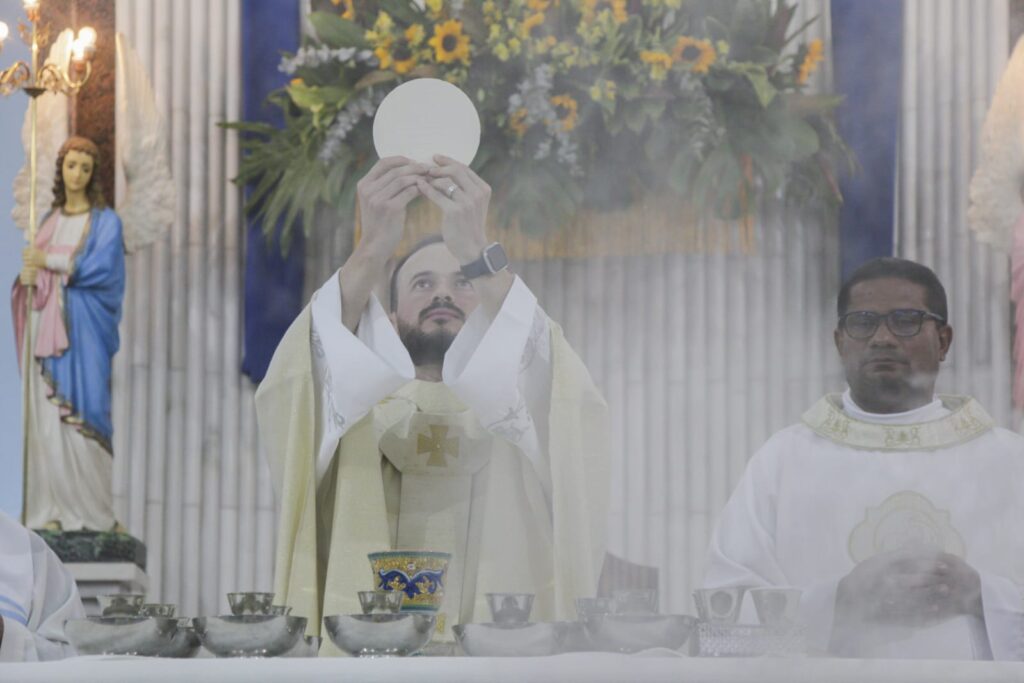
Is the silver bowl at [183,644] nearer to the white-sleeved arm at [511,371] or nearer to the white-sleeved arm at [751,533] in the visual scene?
the white-sleeved arm at [511,371]

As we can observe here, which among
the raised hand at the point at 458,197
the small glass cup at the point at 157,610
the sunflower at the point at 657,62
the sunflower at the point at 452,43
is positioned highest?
the sunflower at the point at 452,43

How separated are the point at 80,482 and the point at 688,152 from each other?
374 cm

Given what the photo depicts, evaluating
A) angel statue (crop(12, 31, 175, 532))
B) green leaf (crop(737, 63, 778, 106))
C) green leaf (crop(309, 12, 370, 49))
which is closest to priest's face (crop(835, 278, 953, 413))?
green leaf (crop(737, 63, 778, 106))

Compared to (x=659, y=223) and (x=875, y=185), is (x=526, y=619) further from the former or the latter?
(x=875, y=185)

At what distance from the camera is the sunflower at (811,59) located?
2879mm

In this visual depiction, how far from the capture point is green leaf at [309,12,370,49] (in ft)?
13.2

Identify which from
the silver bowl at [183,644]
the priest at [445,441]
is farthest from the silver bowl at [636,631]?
the priest at [445,441]

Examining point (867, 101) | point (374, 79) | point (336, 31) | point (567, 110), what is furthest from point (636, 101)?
point (336, 31)

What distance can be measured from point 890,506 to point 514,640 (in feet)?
3.82

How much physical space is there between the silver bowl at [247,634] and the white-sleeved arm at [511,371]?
0.94 m

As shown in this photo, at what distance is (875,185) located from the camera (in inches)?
126

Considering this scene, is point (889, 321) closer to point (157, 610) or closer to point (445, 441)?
point (445, 441)

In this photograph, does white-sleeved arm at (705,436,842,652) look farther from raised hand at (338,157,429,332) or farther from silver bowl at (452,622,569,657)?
silver bowl at (452,622,569,657)

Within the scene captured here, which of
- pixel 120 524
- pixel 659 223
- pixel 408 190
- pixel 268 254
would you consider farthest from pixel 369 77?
pixel 120 524
